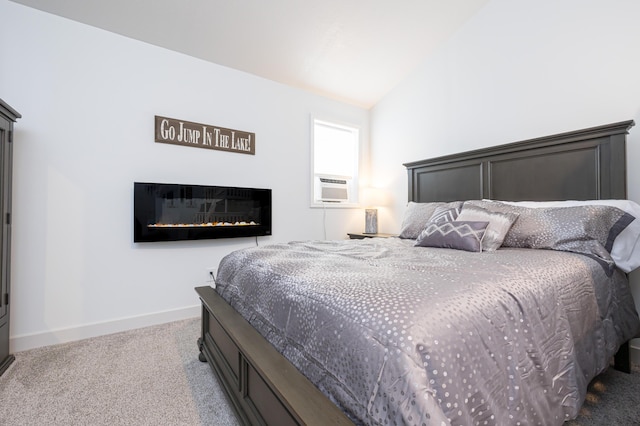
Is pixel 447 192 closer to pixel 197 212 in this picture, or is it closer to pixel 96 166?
pixel 197 212

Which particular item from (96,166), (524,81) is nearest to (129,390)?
(96,166)

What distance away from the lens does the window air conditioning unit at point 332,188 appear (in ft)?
12.4

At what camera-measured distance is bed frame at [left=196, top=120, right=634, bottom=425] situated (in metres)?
0.89

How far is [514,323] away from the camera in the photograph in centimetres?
89

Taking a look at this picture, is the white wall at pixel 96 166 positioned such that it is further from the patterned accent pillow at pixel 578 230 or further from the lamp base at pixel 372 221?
the patterned accent pillow at pixel 578 230

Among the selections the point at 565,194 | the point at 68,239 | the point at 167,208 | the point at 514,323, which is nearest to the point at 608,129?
the point at 565,194

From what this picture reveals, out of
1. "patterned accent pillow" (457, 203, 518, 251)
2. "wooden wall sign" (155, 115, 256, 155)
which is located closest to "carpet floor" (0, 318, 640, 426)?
"patterned accent pillow" (457, 203, 518, 251)

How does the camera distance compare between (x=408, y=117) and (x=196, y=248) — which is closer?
(x=196, y=248)

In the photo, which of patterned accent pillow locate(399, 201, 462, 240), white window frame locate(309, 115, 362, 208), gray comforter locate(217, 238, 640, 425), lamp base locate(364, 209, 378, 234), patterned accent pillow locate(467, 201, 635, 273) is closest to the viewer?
gray comforter locate(217, 238, 640, 425)

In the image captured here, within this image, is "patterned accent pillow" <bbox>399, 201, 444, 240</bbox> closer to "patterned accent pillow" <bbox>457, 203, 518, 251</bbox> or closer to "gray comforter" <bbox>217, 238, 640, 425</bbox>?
"patterned accent pillow" <bbox>457, 203, 518, 251</bbox>

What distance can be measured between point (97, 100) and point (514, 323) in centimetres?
316

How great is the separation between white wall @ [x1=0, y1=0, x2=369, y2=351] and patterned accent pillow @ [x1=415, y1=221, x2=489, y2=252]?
1.97m

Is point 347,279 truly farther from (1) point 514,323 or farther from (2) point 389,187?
(2) point 389,187

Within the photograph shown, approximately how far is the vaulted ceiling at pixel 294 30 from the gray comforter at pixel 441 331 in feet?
7.32
